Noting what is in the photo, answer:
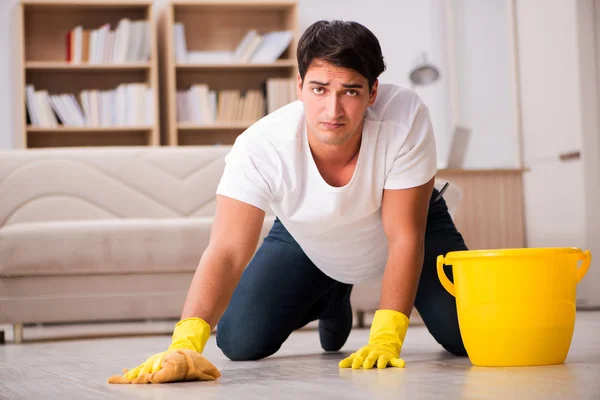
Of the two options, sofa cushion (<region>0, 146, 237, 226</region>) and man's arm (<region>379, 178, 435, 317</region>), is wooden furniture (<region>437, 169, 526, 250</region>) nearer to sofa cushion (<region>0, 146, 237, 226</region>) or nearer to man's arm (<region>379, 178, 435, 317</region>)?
sofa cushion (<region>0, 146, 237, 226</region>)

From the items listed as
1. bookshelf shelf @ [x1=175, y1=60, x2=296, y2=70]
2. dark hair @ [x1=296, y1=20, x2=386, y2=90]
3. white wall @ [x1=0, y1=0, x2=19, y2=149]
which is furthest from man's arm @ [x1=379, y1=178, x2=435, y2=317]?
white wall @ [x1=0, y1=0, x2=19, y2=149]

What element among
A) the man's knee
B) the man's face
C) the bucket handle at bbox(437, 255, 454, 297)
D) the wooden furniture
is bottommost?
the man's knee

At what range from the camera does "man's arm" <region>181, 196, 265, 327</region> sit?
1.69 metres

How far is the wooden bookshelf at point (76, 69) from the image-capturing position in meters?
5.32

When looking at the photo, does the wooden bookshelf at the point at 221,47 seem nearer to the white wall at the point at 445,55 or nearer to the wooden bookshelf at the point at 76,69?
the wooden bookshelf at the point at 76,69

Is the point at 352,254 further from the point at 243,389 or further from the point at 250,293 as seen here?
the point at 243,389

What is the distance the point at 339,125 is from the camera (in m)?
1.74

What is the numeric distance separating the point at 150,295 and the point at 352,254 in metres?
1.35

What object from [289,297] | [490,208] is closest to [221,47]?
[490,208]

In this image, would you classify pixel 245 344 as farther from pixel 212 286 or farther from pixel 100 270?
pixel 100 270

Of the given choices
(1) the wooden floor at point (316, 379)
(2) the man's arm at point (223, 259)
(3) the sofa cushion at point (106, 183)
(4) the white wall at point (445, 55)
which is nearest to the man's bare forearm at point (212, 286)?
(2) the man's arm at point (223, 259)

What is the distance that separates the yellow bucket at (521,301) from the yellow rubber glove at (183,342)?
516 mm

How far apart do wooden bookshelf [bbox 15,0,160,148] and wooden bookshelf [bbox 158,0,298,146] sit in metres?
0.13

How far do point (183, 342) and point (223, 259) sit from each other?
22 centimetres
